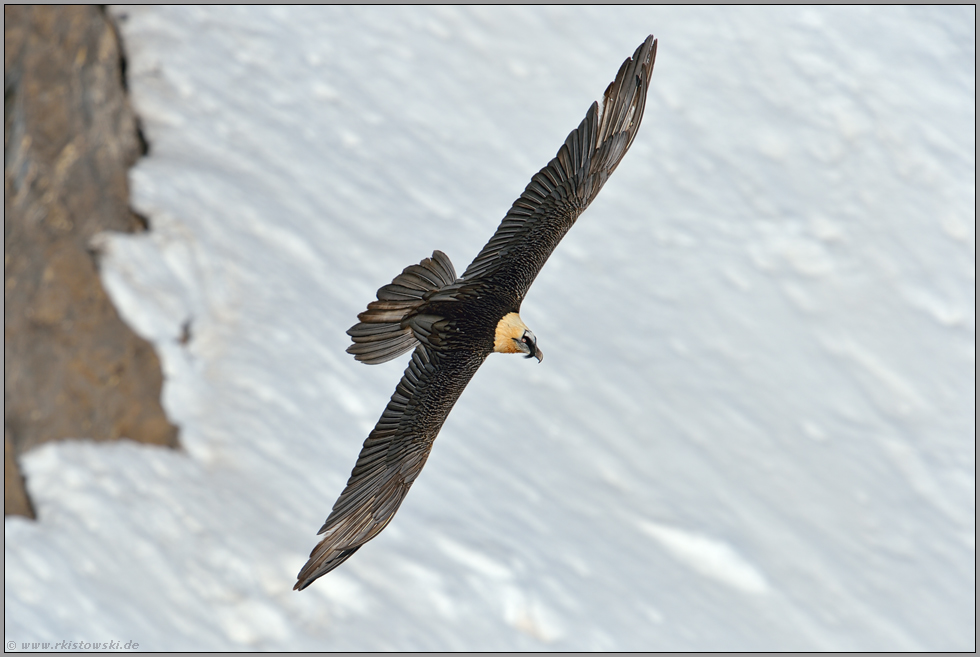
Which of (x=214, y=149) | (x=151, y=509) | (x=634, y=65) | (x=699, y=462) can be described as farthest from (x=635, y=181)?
(x=634, y=65)

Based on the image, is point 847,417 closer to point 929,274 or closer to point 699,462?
Answer: point 699,462

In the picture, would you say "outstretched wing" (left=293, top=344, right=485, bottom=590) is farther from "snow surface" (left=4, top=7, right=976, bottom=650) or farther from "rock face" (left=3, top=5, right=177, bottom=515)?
"rock face" (left=3, top=5, right=177, bottom=515)

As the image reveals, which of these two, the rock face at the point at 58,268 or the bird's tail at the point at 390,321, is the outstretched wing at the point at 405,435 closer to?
the bird's tail at the point at 390,321

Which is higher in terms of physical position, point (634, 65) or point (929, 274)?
point (634, 65)

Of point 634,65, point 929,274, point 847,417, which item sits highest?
point 634,65

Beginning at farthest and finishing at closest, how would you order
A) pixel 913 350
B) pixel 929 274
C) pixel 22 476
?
pixel 929 274 → pixel 913 350 → pixel 22 476

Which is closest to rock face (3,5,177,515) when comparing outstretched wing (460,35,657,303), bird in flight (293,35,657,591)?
bird in flight (293,35,657,591)

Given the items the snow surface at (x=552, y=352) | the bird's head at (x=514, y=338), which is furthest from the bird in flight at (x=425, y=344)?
the snow surface at (x=552, y=352)
